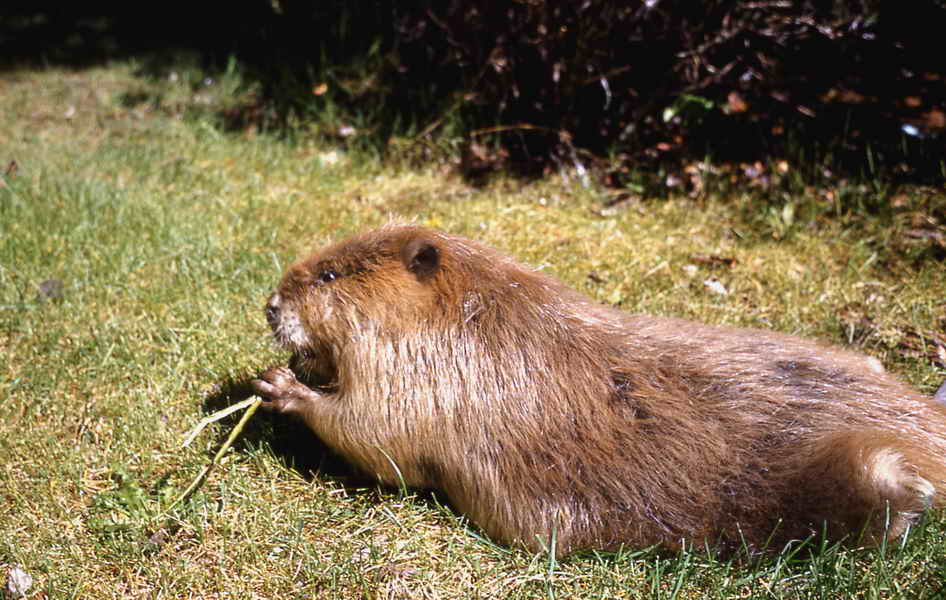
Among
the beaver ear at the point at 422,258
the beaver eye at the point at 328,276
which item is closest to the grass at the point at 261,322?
the beaver eye at the point at 328,276

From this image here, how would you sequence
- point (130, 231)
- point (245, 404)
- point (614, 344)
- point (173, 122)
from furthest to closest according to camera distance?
point (173, 122), point (130, 231), point (245, 404), point (614, 344)

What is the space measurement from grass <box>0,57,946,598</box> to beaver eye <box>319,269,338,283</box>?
63 centimetres

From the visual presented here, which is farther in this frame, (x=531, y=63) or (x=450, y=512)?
(x=531, y=63)

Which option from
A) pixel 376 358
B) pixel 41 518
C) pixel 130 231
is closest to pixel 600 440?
pixel 376 358

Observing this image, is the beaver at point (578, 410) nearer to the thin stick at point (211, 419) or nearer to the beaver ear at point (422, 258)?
the beaver ear at point (422, 258)

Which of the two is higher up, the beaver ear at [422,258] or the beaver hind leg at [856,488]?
the beaver ear at [422,258]

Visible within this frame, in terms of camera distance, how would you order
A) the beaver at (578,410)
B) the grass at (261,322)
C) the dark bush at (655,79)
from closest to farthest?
the beaver at (578,410) < the grass at (261,322) < the dark bush at (655,79)

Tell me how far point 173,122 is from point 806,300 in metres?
4.58

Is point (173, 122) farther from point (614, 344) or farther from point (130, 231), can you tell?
point (614, 344)

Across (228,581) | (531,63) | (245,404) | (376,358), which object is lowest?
(228,581)

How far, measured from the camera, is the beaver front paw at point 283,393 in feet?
8.79

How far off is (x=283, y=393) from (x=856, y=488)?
1.72 metres

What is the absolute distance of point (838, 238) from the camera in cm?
434

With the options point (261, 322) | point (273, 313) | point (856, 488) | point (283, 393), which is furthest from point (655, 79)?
point (856, 488)
